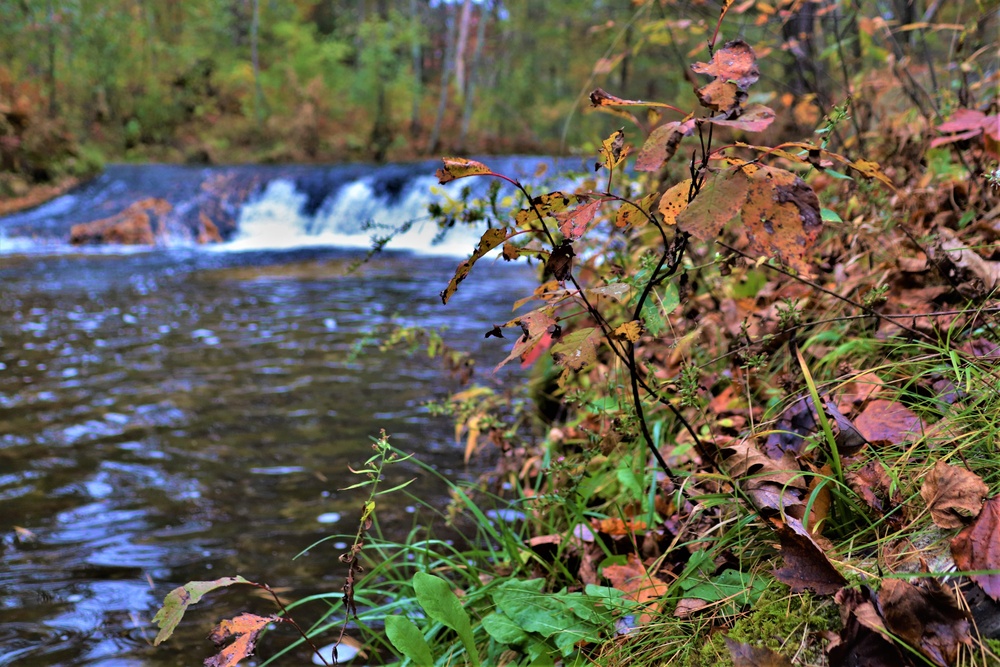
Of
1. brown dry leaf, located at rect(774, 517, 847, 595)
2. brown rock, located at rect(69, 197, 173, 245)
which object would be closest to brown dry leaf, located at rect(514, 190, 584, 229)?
brown dry leaf, located at rect(774, 517, 847, 595)

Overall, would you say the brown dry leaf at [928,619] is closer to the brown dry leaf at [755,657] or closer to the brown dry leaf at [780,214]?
the brown dry leaf at [755,657]

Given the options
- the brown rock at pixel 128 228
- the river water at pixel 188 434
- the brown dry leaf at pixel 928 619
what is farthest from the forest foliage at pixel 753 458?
the brown rock at pixel 128 228

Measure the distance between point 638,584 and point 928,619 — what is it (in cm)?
62

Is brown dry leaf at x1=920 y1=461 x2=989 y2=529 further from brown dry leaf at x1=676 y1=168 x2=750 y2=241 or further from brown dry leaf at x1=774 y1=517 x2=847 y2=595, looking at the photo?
brown dry leaf at x1=676 y1=168 x2=750 y2=241

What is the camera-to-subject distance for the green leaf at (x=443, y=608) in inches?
50.9

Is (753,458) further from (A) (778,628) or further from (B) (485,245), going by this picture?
(B) (485,245)

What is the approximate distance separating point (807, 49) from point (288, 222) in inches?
468

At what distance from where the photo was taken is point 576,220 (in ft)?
3.30

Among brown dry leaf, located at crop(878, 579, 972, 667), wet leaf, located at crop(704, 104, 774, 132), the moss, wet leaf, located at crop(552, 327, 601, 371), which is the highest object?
wet leaf, located at crop(704, 104, 774, 132)

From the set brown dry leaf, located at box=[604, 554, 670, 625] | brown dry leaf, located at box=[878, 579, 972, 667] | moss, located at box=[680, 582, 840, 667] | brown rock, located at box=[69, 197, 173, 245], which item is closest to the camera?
brown dry leaf, located at box=[878, 579, 972, 667]

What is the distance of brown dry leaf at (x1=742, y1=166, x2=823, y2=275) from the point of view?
2.90ft

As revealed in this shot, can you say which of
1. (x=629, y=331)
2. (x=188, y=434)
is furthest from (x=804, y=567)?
(x=188, y=434)

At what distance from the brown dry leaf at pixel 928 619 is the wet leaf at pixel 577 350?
0.53 meters

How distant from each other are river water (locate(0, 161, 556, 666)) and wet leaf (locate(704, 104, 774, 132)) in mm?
1814
